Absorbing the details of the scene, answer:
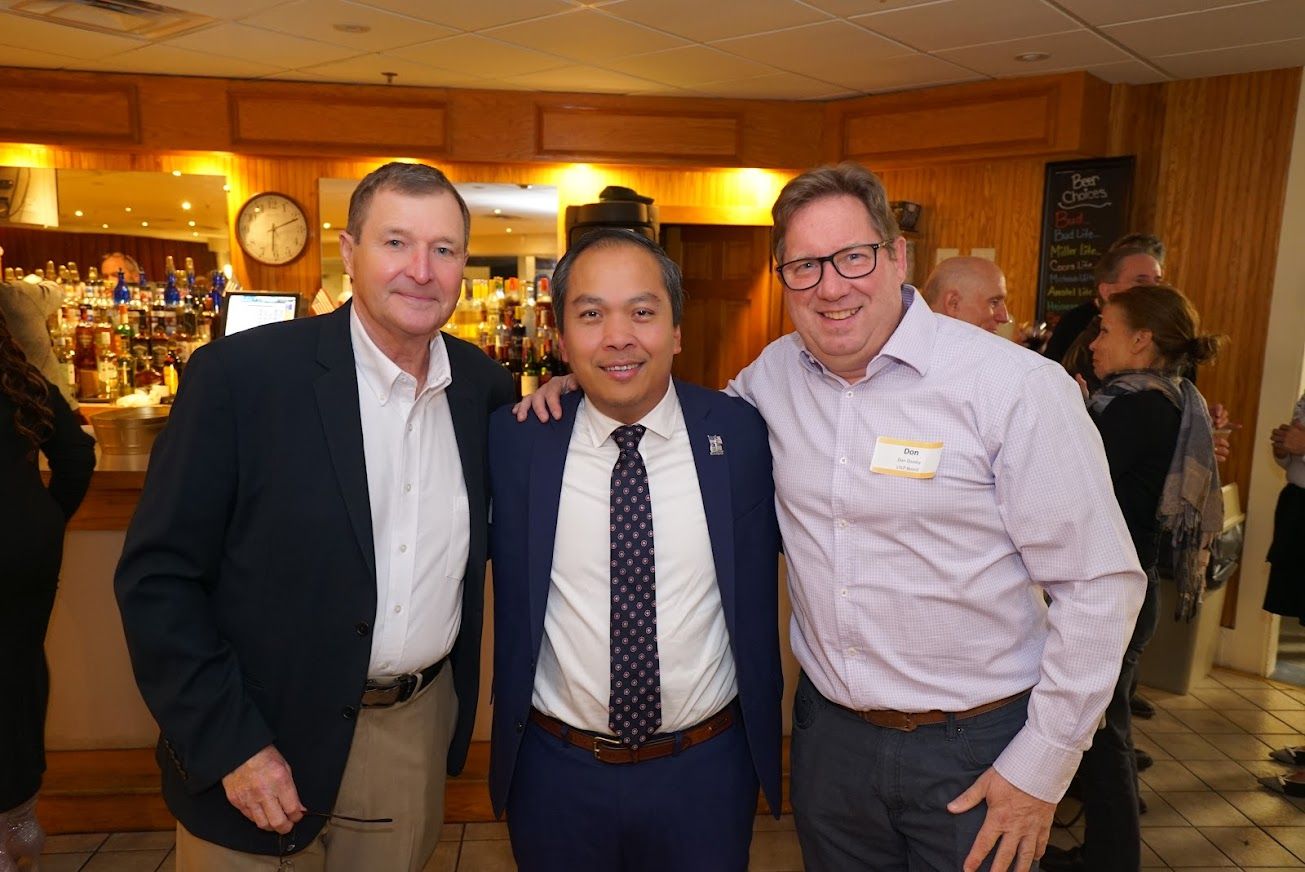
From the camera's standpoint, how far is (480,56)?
517 cm

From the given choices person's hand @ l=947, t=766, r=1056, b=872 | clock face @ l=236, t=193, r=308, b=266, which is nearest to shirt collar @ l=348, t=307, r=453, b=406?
person's hand @ l=947, t=766, r=1056, b=872

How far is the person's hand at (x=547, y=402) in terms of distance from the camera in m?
1.91

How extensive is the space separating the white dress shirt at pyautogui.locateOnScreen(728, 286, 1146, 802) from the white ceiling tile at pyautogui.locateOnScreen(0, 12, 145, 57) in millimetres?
4936

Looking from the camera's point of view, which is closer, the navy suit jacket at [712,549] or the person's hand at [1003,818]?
the person's hand at [1003,818]

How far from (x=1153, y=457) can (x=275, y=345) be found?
102 inches

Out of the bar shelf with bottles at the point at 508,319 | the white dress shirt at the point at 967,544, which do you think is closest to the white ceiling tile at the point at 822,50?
the bar shelf with bottles at the point at 508,319

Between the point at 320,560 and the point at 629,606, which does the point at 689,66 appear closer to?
the point at 629,606

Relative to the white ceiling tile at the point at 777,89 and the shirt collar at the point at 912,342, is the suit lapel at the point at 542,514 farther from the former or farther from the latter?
the white ceiling tile at the point at 777,89

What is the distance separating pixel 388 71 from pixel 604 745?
16.4 ft

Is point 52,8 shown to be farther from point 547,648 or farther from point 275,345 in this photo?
point 547,648

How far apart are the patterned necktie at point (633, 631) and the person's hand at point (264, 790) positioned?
59cm

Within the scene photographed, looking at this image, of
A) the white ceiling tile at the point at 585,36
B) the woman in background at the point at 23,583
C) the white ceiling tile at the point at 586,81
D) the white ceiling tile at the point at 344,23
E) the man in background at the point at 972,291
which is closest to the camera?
the woman in background at the point at 23,583

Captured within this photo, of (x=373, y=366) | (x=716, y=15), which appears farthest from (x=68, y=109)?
(x=373, y=366)

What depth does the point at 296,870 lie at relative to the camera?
1.77 meters
